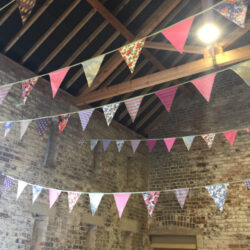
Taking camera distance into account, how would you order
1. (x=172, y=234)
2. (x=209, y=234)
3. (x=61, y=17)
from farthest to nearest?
(x=172, y=234), (x=209, y=234), (x=61, y=17)

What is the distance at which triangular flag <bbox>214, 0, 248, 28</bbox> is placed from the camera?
255 centimetres

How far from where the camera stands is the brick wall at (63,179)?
15.5 ft

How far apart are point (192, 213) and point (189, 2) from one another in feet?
14.9

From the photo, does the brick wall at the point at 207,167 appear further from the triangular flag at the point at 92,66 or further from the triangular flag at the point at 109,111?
the triangular flag at the point at 92,66

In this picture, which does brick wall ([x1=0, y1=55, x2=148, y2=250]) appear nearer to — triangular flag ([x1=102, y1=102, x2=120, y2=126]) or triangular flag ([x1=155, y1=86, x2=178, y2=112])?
triangular flag ([x1=102, y1=102, x2=120, y2=126])

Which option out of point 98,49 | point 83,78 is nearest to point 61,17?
point 98,49

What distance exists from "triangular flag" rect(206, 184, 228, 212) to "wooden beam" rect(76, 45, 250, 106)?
6.29 feet

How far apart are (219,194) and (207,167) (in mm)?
3415

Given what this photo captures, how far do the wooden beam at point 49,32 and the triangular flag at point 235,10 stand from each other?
288 centimetres

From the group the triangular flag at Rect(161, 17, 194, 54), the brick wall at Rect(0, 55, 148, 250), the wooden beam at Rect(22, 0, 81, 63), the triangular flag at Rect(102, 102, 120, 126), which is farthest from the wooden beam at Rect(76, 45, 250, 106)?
the triangular flag at Rect(161, 17, 194, 54)

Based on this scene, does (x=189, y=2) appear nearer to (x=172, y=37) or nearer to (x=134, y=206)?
(x=172, y=37)

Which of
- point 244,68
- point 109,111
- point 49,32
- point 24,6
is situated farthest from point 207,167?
point 24,6

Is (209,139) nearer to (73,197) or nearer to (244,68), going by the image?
(244,68)

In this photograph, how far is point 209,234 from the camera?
6.67 m
